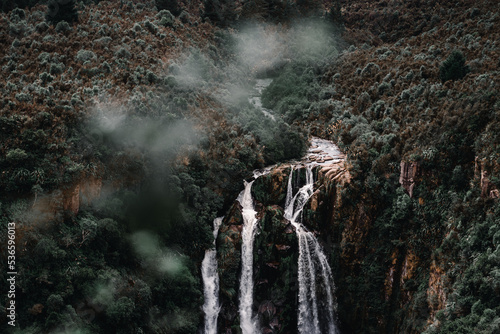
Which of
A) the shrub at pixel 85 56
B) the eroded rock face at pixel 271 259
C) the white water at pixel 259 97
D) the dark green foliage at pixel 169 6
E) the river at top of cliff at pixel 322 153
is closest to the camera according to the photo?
the eroded rock face at pixel 271 259

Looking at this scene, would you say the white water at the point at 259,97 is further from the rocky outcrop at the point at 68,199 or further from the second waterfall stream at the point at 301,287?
the rocky outcrop at the point at 68,199

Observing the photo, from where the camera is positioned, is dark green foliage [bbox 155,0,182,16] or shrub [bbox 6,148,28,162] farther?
dark green foliage [bbox 155,0,182,16]

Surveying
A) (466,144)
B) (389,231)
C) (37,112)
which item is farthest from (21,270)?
(466,144)

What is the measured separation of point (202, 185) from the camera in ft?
126

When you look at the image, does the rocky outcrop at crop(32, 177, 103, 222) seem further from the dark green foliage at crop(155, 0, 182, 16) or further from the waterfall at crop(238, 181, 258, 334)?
the dark green foliage at crop(155, 0, 182, 16)

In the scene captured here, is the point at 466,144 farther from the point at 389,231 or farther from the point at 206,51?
the point at 206,51

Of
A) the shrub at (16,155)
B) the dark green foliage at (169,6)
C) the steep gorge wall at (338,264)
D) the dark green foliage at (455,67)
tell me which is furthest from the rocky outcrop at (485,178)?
the dark green foliage at (169,6)

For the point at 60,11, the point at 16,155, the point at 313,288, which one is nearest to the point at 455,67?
the point at 313,288

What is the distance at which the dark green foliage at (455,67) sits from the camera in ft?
139

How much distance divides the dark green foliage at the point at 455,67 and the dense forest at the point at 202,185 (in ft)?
0.43

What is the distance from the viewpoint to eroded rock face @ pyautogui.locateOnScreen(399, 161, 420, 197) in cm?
3425

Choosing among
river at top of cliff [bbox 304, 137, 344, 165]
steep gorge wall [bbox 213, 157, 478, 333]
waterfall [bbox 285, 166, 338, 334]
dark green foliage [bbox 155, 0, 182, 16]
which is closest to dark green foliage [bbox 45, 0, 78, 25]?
dark green foliage [bbox 155, 0, 182, 16]

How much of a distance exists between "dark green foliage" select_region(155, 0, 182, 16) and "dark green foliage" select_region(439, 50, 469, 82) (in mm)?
39107

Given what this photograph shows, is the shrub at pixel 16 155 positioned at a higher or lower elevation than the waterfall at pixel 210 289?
higher
